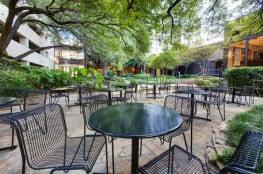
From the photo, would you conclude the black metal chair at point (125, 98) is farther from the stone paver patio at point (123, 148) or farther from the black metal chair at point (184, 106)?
the black metal chair at point (184, 106)

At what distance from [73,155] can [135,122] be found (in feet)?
2.42

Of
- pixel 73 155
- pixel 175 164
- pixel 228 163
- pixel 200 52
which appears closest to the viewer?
pixel 228 163

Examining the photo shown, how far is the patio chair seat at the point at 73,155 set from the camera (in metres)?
1.89

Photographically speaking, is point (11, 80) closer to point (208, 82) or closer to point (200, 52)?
point (208, 82)

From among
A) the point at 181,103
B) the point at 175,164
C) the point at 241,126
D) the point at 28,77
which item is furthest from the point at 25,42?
the point at 175,164

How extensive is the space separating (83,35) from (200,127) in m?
8.08

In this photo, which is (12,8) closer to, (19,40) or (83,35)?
(83,35)

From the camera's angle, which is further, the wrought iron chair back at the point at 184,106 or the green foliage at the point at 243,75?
the green foliage at the point at 243,75

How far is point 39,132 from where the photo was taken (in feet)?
7.20

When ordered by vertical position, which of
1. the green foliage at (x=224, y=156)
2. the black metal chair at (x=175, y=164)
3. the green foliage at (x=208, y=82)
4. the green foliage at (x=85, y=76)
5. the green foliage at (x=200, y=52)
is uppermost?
the green foliage at (x=200, y=52)

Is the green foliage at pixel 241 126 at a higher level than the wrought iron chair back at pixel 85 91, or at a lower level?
lower

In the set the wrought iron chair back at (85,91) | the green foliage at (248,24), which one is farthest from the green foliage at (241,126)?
the wrought iron chair back at (85,91)

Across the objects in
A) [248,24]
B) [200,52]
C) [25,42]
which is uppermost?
[25,42]

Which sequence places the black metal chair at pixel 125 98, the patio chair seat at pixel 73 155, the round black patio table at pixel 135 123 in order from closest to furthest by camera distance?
the round black patio table at pixel 135 123
the patio chair seat at pixel 73 155
the black metal chair at pixel 125 98
